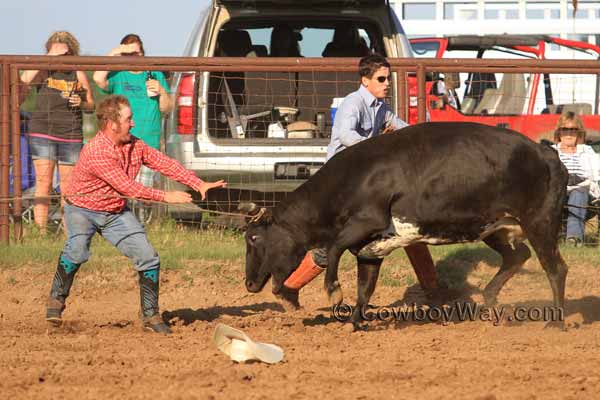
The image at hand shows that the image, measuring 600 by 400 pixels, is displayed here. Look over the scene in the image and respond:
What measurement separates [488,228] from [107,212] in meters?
2.78

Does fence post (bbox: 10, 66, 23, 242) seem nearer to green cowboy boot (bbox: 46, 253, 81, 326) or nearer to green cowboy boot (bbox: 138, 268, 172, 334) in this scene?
green cowboy boot (bbox: 46, 253, 81, 326)

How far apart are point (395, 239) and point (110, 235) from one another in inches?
81.8

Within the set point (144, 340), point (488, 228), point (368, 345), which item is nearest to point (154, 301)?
point (144, 340)

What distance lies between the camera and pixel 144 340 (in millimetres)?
8102

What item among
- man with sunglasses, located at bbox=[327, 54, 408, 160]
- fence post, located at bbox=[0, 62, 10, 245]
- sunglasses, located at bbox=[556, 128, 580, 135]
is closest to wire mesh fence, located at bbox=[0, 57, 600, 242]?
fence post, located at bbox=[0, 62, 10, 245]

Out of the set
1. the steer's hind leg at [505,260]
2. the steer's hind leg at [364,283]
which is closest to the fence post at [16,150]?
the steer's hind leg at [364,283]

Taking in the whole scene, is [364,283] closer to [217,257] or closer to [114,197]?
[114,197]

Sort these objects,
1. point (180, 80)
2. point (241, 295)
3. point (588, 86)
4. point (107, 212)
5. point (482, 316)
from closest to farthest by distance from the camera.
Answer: point (107, 212) < point (482, 316) < point (241, 295) < point (180, 80) < point (588, 86)

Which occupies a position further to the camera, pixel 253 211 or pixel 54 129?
pixel 54 129

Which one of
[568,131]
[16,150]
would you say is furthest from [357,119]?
[16,150]

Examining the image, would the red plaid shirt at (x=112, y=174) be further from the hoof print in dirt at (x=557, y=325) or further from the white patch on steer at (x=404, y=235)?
the hoof print in dirt at (x=557, y=325)

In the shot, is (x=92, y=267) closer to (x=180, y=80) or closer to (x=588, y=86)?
(x=180, y=80)

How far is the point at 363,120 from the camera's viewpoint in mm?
8875

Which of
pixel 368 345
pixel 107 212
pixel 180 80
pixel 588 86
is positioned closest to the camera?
pixel 368 345
